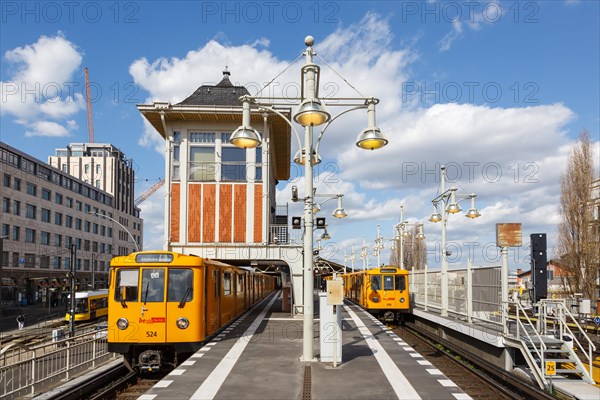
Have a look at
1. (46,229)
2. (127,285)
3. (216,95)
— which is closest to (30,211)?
(46,229)

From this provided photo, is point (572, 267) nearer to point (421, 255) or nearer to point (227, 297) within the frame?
point (227, 297)

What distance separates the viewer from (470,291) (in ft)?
57.4

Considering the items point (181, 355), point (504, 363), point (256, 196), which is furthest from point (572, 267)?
point (181, 355)

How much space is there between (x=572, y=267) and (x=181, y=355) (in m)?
30.0

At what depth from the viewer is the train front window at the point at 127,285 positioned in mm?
13371

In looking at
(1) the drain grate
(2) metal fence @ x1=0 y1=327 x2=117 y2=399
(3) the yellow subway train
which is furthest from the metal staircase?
(2) metal fence @ x1=0 y1=327 x2=117 y2=399

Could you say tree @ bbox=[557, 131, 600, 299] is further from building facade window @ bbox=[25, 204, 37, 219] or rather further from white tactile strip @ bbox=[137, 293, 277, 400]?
building facade window @ bbox=[25, 204, 37, 219]

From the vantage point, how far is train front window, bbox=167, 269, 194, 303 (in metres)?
13.5

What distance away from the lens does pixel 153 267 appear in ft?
44.6

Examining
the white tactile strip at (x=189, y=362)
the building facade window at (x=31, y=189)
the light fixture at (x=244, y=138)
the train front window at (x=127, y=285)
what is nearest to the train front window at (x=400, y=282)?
the white tactile strip at (x=189, y=362)

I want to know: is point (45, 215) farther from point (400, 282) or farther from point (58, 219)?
point (400, 282)

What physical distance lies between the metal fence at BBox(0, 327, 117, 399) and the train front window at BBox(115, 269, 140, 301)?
1.65m

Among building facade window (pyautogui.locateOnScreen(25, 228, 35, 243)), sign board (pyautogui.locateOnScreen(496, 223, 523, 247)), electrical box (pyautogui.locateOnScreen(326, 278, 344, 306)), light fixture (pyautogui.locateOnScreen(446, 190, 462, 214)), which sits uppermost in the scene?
light fixture (pyautogui.locateOnScreen(446, 190, 462, 214))

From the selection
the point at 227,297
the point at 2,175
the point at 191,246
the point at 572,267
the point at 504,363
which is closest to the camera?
the point at 504,363
